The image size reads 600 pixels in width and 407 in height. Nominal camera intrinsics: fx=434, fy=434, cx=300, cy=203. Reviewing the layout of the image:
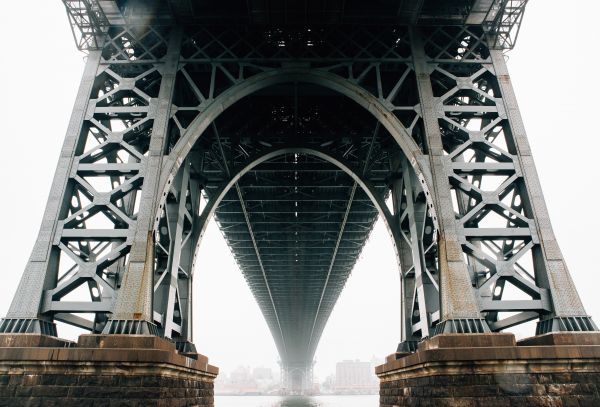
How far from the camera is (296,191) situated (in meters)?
25.9

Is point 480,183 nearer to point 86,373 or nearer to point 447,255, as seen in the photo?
point 447,255

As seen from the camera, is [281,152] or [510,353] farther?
[281,152]

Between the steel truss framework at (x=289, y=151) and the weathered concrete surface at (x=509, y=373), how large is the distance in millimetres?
871

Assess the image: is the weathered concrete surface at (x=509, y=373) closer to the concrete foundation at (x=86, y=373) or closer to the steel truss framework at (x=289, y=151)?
the steel truss framework at (x=289, y=151)

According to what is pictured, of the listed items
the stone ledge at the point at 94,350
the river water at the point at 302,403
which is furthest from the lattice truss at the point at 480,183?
the river water at the point at 302,403

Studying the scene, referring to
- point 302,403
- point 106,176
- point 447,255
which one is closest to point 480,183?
point 447,255

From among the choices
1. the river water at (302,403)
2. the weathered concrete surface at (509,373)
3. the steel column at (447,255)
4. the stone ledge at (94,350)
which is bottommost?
the river water at (302,403)

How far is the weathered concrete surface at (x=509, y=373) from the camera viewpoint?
8164mm

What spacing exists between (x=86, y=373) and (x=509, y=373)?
26.7 ft

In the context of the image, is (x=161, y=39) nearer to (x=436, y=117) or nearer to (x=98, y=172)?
(x=98, y=172)

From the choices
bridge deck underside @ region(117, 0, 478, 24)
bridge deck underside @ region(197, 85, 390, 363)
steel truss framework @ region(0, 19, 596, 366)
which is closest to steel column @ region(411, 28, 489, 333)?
steel truss framework @ region(0, 19, 596, 366)

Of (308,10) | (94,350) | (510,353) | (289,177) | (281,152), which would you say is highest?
(289,177)

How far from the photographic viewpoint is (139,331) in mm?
9266

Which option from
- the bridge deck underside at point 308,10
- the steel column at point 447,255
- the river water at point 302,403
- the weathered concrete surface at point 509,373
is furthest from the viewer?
the river water at point 302,403
